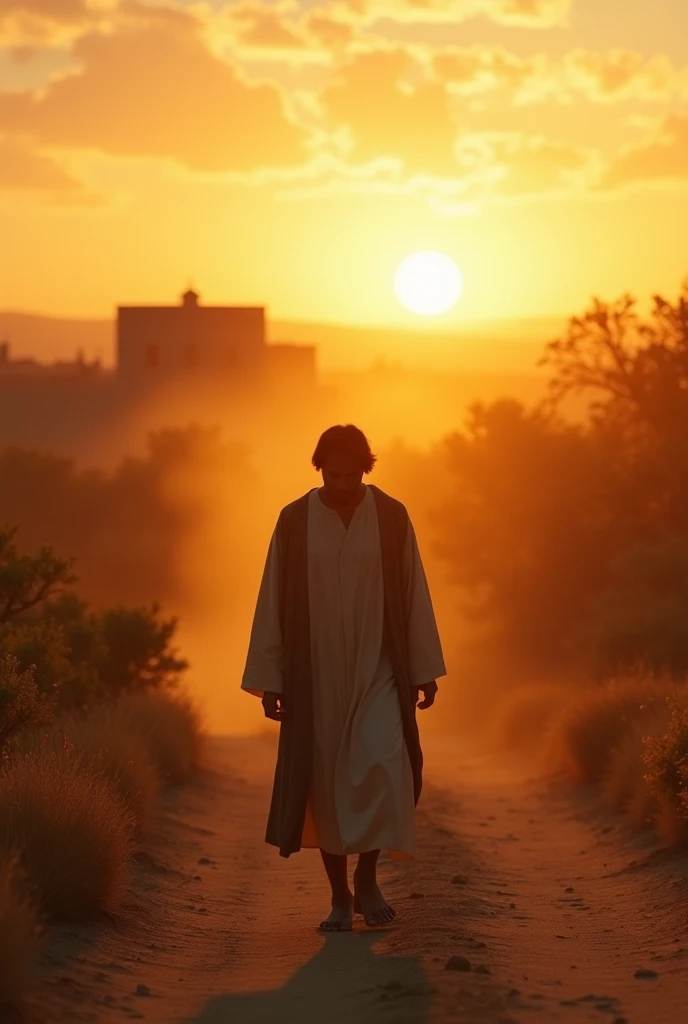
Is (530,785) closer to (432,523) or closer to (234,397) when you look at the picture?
(432,523)

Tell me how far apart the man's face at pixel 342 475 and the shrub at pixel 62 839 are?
1.97 metres

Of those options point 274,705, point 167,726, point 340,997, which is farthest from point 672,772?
point 167,726

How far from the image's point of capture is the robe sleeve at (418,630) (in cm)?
865

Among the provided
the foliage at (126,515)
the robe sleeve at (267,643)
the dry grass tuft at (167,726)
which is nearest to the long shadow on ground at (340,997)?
the robe sleeve at (267,643)

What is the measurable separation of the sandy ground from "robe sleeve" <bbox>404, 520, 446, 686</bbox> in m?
1.23

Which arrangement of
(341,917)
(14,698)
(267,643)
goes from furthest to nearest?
1. (14,698)
2. (267,643)
3. (341,917)

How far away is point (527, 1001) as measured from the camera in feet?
22.2

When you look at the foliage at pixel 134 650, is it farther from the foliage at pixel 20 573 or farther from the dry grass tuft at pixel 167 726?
the foliage at pixel 20 573

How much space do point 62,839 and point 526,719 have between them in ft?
63.5

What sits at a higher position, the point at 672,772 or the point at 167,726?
the point at 167,726

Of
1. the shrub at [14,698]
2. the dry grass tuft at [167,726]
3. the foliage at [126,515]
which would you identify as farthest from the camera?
the foliage at [126,515]

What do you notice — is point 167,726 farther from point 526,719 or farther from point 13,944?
point 13,944

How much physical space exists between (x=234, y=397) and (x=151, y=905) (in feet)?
274

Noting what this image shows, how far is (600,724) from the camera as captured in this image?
17750 millimetres
